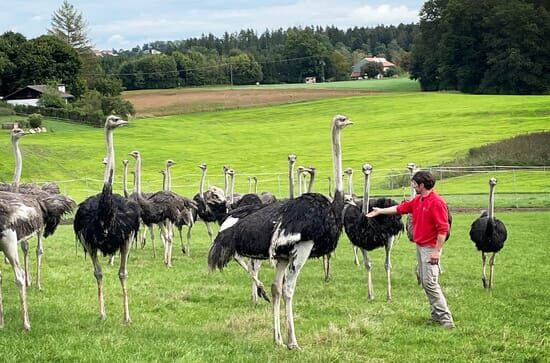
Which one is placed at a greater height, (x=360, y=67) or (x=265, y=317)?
(x=360, y=67)

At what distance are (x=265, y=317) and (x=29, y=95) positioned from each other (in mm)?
81101

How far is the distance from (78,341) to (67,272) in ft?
22.6

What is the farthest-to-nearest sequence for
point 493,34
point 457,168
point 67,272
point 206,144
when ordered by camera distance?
point 493,34, point 206,144, point 457,168, point 67,272

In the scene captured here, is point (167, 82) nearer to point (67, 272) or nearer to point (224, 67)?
point (224, 67)

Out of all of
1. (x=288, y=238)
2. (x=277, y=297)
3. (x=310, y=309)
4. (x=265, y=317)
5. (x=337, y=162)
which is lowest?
(x=310, y=309)

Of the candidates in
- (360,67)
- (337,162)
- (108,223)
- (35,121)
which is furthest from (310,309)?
(360,67)

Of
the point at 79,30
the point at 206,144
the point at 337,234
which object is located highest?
the point at 79,30

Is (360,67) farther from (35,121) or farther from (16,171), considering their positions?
(16,171)

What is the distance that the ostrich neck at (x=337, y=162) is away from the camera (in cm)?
1009

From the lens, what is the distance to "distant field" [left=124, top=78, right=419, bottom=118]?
312ft

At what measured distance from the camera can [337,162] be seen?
10461 mm

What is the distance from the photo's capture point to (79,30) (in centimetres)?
11656

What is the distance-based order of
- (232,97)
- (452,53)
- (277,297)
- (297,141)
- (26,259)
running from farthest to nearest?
(232,97), (452,53), (297,141), (26,259), (277,297)

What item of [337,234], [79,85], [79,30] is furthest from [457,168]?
[79,30]
